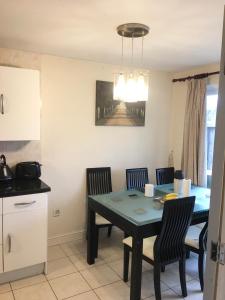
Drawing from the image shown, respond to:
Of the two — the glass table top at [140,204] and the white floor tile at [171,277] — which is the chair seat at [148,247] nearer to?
the glass table top at [140,204]

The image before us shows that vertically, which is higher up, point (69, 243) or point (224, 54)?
point (224, 54)

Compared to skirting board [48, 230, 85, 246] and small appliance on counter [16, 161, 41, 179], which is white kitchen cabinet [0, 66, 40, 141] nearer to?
small appliance on counter [16, 161, 41, 179]

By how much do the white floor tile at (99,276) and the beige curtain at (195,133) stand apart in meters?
1.64

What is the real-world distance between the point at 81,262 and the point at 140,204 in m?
1.03

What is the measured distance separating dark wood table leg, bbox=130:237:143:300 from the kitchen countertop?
102 centimetres

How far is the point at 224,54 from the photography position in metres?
1.11

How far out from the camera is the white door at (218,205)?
112 cm

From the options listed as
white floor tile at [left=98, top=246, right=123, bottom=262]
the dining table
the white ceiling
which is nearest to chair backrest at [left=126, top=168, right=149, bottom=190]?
the dining table

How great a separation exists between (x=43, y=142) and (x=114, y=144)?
1.00 meters

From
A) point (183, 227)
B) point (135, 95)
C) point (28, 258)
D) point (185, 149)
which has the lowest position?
point (28, 258)

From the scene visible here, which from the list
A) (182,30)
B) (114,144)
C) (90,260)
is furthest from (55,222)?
(182,30)

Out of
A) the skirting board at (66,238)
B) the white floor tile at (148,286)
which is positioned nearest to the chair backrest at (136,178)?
the skirting board at (66,238)

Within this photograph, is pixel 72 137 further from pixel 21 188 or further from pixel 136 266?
pixel 136 266

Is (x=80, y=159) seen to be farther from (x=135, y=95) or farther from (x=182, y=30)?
(x=182, y=30)
